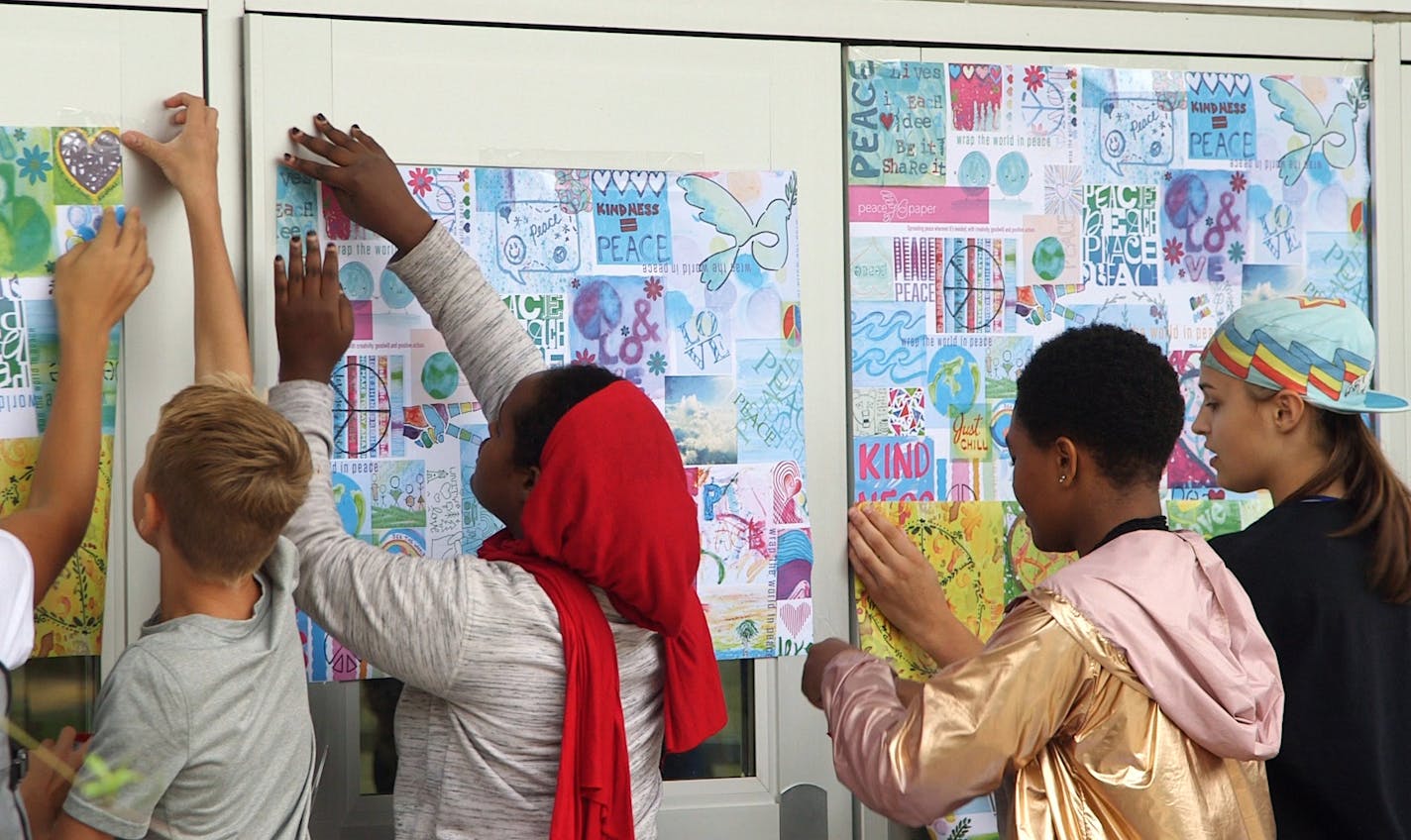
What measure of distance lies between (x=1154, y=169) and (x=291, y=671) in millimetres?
1389

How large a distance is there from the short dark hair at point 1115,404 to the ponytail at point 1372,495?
0.96 feet

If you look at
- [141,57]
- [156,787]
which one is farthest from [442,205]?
[156,787]

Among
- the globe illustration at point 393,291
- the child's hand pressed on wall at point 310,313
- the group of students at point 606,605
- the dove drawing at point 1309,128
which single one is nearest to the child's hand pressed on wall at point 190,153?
the group of students at point 606,605

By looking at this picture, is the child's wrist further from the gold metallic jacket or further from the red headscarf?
the gold metallic jacket

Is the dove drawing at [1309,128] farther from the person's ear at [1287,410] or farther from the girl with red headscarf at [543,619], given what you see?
the girl with red headscarf at [543,619]

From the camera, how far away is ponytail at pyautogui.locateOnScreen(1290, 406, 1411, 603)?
1.46 meters

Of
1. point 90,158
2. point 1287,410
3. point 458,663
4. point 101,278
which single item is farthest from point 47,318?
point 1287,410

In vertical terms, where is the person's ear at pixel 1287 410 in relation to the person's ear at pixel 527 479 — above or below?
above

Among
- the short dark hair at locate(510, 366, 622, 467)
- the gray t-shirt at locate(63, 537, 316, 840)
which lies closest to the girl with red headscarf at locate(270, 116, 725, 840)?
the short dark hair at locate(510, 366, 622, 467)

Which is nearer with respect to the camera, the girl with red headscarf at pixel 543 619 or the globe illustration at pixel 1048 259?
the girl with red headscarf at pixel 543 619

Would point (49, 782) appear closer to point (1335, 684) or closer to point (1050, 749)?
point (1050, 749)

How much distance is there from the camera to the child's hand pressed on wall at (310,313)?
62.2 inches

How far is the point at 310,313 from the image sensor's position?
160 cm

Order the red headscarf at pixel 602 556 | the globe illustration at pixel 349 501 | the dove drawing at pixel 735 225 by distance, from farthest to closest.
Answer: the dove drawing at pixel 735 225
the globe illustration at pixel 349 501
the red headscarf at pixel 602 556
